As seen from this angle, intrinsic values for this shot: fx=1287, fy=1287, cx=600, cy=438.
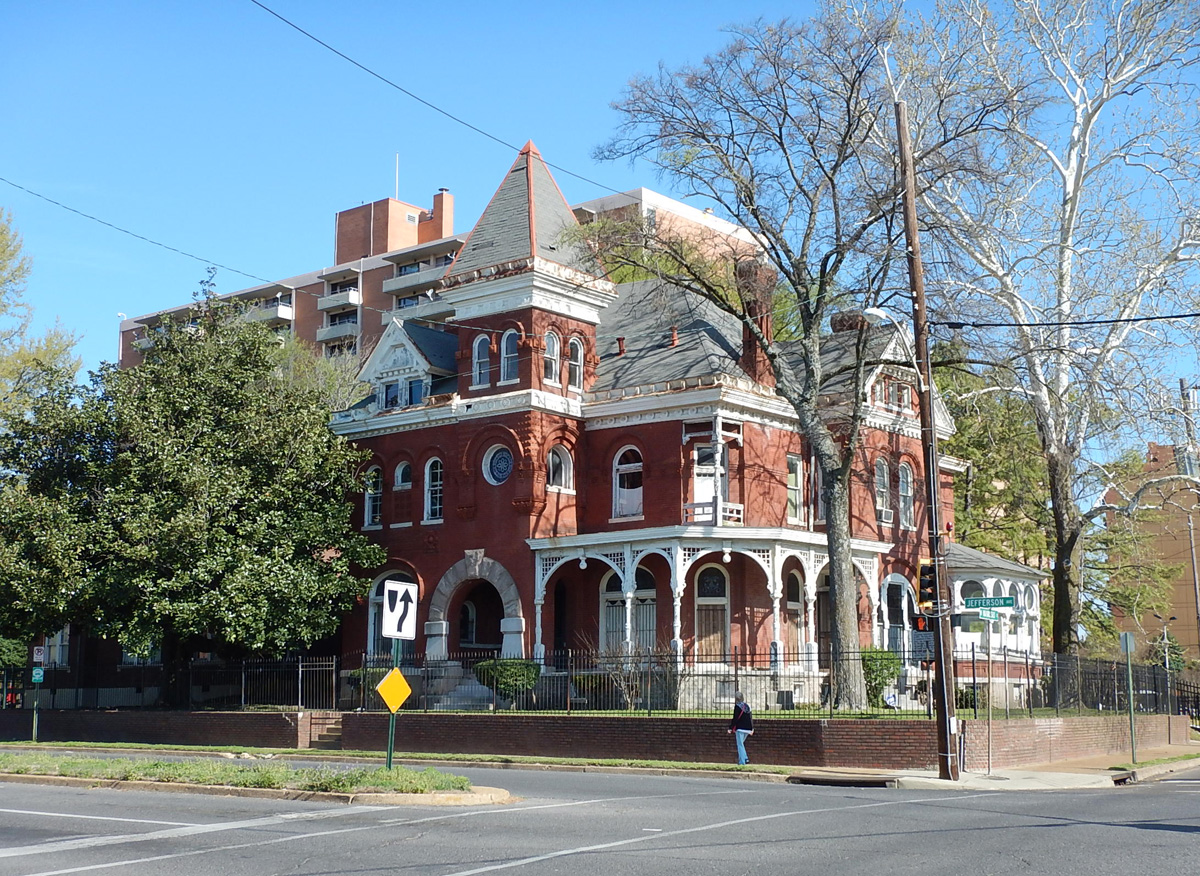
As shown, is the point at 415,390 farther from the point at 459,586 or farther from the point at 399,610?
the point at 399,610

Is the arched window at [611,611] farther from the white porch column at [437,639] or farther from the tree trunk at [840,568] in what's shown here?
the tree trunk at [840,568]

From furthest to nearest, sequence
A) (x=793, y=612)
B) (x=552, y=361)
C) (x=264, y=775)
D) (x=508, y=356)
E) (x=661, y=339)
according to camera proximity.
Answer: (x=661, y=339) < (x=793, y=612) < (x=508, y=356) < (x=552, y=361) < (x=264, y=775)

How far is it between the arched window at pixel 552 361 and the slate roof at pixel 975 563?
43.9 ft

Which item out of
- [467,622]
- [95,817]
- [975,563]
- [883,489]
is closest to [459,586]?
[467,622]

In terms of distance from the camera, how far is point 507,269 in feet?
120

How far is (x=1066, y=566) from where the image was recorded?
3706 cm

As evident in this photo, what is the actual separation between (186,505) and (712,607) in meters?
14.3

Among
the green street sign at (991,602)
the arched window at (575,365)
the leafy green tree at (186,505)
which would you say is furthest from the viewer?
the arched window at (575,365)

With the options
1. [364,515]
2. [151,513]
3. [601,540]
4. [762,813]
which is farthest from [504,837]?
[364,515]

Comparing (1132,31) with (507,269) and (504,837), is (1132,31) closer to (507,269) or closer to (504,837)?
(507,269)

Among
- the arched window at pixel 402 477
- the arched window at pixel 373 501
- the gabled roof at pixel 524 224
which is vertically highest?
the gabled roof at pixel 524 224

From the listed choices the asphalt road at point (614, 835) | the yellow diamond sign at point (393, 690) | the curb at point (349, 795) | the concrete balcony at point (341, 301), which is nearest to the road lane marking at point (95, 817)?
the asphalt road at point (614, 835)

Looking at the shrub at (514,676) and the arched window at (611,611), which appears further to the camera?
the arched window at (611,611)

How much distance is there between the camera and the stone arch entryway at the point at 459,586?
34.9m
